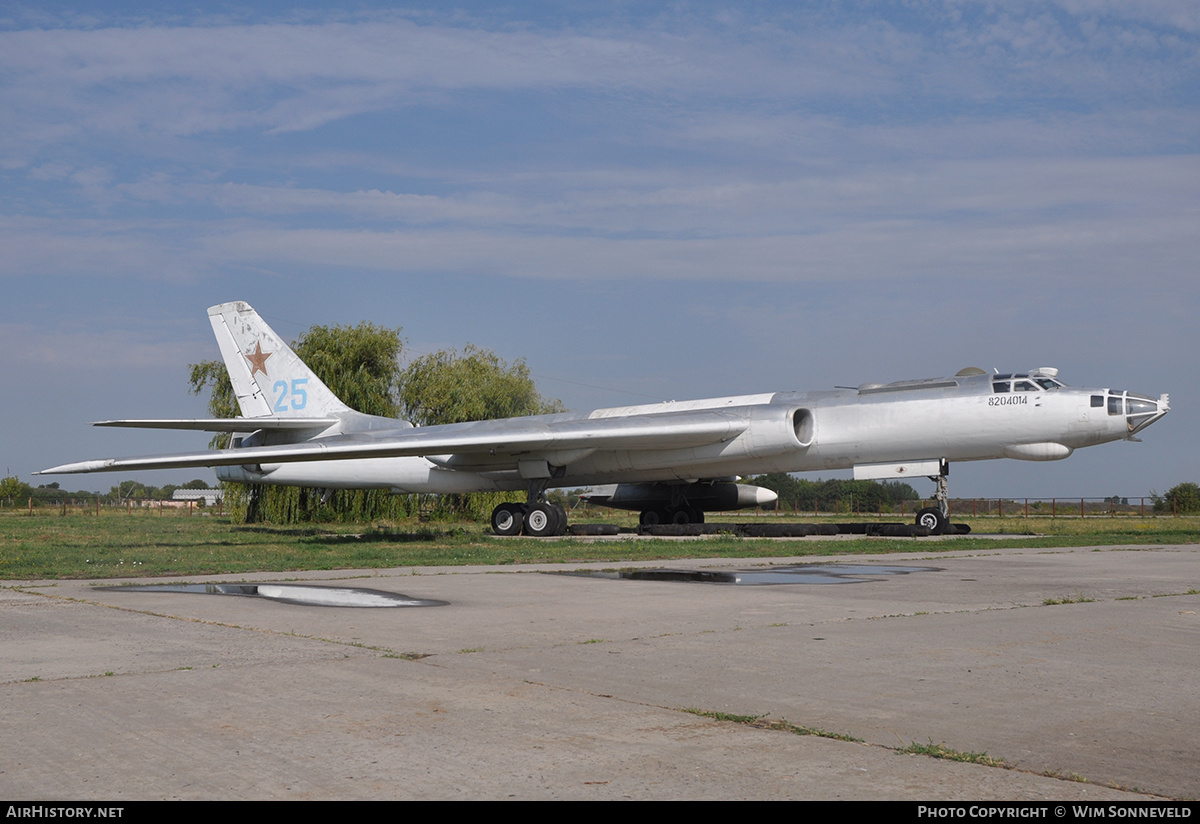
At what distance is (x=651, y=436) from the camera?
Answer: 19984 mm

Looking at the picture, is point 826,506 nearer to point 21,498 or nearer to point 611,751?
point 21,498

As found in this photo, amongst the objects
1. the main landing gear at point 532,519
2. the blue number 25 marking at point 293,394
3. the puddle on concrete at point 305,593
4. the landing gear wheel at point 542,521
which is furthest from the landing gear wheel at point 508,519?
the puddle on concrete at point 305,593

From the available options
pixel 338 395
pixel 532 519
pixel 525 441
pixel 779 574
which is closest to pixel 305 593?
pixel 779 574

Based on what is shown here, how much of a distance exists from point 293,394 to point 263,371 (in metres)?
1.03

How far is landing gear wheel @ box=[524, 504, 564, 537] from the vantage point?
2072cm

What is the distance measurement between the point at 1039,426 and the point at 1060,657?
46.5 feet

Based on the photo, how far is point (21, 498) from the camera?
227ft

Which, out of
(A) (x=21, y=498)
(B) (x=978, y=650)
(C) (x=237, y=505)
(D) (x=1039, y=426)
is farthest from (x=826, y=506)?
(B) (x=978, y=650)

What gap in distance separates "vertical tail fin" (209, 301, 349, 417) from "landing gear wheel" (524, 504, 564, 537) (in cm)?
580

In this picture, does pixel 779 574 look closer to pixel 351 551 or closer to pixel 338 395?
pixel 351 551

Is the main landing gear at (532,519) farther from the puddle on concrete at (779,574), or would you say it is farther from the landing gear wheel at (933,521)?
the puddle on concrete at (779,574)

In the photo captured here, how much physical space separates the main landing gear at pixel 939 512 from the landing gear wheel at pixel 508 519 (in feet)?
26.2

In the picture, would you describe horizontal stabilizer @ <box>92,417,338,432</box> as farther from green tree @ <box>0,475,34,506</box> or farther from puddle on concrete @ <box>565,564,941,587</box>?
green tree @ <box>0,475,34,506</box>
